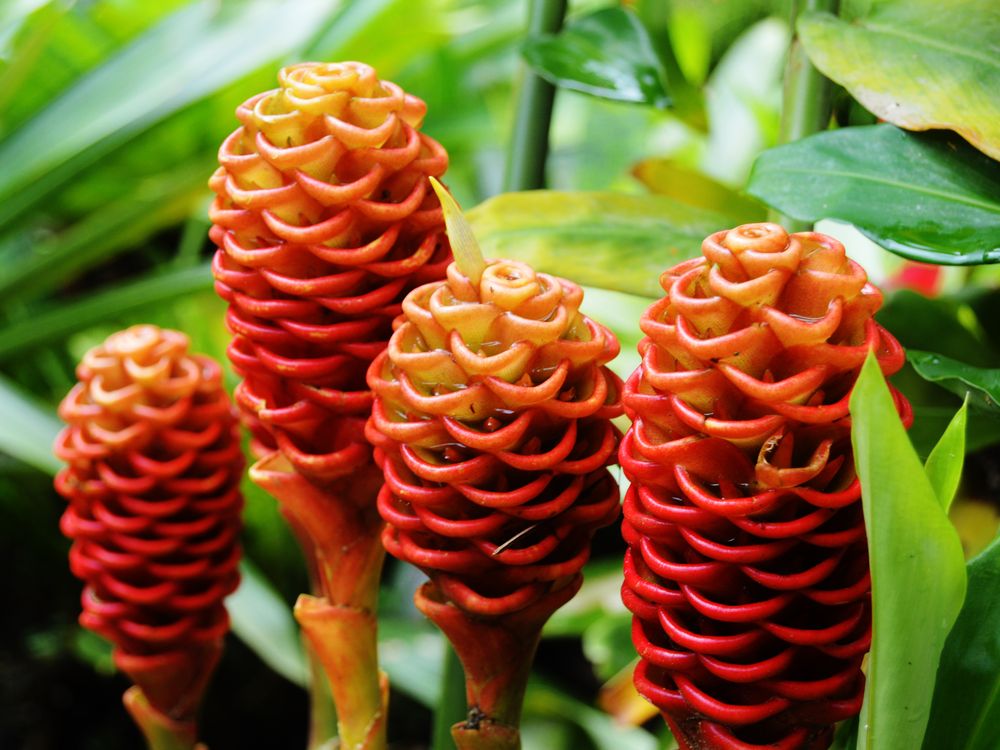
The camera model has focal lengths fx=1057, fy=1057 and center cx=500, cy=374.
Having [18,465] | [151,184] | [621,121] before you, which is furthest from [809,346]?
[621,121]

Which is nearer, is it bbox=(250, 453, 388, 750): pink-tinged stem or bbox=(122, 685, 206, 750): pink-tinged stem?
bbox=(250, 453, 388, 750): pink-tinged stem

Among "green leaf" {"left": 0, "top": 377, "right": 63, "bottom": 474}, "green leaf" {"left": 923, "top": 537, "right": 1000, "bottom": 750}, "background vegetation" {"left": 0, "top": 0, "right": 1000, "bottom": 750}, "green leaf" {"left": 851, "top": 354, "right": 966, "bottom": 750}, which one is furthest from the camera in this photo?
"green leaf" {"left": 0, "top": 377, "right": 63, "bottom": 474}

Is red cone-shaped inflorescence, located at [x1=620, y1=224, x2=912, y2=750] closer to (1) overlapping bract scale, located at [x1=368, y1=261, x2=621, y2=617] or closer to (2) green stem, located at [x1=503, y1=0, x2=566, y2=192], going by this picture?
(1) overlapping bract scale, located at [x1=368, y1=261, x2=621, y2=617]

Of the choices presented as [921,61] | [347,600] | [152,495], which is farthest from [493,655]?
[921,61]

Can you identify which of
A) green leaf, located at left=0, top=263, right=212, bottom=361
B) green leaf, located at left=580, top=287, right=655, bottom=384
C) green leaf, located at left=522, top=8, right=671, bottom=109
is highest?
green leaf, located at left=522, top=8, right=671, bottom=109

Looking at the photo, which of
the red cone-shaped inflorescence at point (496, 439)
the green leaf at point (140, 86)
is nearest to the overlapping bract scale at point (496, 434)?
the red cone-shaped inflorescence at point (496, 439)

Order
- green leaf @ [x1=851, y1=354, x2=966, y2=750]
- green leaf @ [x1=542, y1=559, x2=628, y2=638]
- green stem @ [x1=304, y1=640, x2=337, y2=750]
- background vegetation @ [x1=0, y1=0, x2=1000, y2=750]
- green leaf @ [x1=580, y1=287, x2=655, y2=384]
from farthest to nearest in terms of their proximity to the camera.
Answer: green leaf @ [x1=542, y1=559, x2=628, y2=638]
green leaf @ [x1=580, y1=287, x2=655, y2=384]
green stem @ [x1=304, y1=640, x2=337, y2=750]
background vegetation @ [x1=0, y1=0, x2=1000, y2=750]
green leaf @ [x1=851, y1=354, x2=966, y2=750]

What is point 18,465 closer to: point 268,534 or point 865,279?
point 268,534

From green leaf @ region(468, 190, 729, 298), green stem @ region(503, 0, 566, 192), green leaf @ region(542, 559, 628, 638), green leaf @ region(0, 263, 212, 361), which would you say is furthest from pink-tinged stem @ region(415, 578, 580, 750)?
green leaf @ region(0, 263, 212, 361)

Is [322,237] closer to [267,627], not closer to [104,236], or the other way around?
[267,627]
